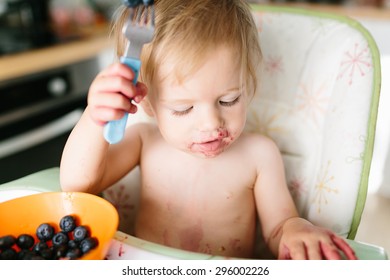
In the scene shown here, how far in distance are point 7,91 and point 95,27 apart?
63 centimetres

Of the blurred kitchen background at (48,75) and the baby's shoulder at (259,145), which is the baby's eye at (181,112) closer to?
the baby's shoulder at (259,145)

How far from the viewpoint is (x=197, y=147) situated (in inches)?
29.4

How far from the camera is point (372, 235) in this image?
129 cm

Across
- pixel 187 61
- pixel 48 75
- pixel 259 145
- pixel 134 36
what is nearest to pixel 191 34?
pixel 187 61

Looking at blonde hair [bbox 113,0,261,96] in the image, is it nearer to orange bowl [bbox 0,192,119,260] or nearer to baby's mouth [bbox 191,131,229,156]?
baby's mouth [bbox 191,131,229,156]

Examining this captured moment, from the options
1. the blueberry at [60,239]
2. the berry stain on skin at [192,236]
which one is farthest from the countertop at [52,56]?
the blueberry at [60,239]

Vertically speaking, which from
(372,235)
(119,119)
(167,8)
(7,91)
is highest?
(167,8)

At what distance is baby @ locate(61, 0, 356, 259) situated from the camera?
2.17 ft

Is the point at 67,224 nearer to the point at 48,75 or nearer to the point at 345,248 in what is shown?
the point at 345,248

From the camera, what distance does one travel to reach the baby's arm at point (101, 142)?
0.60m

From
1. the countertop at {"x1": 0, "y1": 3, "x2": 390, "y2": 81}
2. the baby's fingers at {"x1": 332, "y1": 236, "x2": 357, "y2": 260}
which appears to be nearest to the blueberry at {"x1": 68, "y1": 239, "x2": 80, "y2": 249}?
the baby's fingers at {"x1": 332, "y1": 236, "x2": 357, "y2": 260}
